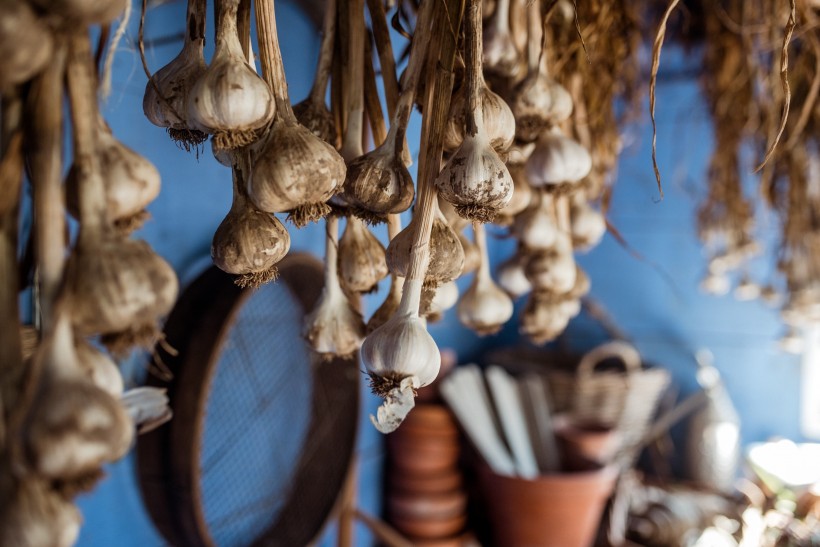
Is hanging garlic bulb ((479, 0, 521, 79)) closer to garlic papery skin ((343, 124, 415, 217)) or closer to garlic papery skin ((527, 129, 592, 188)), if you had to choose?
garlic papery skin ((527, 129, 592, 188))

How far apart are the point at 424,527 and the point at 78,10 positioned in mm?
1286

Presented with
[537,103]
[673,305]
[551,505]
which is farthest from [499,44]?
[673,305]

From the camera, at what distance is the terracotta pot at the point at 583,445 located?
129 cm

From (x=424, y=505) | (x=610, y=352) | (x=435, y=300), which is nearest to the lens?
(x=435, y=300)

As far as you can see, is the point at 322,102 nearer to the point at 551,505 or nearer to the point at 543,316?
the point at 543,316

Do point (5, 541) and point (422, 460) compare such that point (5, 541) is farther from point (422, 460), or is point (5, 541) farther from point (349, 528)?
point (422, 460)

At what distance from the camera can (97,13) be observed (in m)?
0.20

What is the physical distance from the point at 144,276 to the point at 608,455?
50.3 inches

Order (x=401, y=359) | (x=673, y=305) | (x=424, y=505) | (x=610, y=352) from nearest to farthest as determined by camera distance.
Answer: (x=401, y=359)
(x=424, y=505)
(x=610, y=352)
(x=673, y=305)

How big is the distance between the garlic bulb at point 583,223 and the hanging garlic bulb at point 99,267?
53 centimetres

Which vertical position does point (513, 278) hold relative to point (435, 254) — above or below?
below

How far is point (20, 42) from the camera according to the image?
19cm

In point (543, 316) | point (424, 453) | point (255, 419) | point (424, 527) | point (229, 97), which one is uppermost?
point (229, 97)

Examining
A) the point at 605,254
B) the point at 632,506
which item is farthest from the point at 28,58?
the point at 605,254
